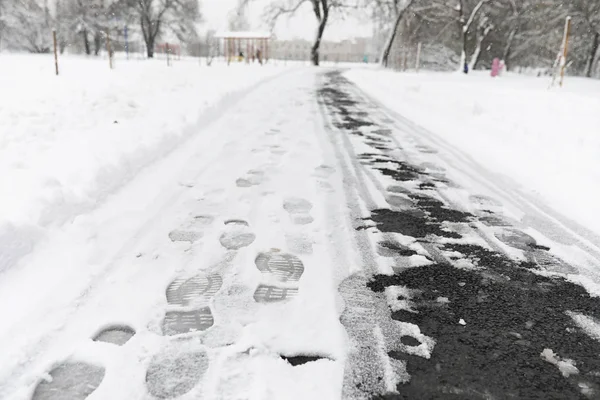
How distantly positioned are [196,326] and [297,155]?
3338 millimetres

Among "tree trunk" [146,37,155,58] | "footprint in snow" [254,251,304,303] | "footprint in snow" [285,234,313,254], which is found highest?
"tree trunk" [146,37,155,58]

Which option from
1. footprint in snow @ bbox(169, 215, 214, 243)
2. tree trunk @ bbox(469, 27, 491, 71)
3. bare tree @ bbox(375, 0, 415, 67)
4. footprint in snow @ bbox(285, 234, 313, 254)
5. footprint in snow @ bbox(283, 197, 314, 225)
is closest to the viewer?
footprint in snow @ bbox(285, 234, 313, 254)

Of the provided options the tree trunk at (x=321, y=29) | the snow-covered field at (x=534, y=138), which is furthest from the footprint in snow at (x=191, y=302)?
the tree trunk at (x=321, y=29)

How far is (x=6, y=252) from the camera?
238 cm

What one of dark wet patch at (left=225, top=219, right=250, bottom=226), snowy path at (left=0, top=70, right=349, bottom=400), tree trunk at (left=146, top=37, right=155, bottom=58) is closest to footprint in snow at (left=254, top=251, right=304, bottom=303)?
snowy path at (left=0, top=70, right=349, bottom=400)

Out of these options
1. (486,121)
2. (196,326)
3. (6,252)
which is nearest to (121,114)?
(6,252)

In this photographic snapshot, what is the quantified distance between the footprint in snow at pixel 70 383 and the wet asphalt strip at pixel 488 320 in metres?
0.99

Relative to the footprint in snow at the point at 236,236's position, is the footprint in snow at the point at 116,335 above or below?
below

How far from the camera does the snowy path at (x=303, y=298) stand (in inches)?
63.4

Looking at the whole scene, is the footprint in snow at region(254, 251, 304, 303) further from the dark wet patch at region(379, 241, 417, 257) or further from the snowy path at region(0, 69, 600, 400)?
the dark wet patch at region(379, 241, 417, 257)

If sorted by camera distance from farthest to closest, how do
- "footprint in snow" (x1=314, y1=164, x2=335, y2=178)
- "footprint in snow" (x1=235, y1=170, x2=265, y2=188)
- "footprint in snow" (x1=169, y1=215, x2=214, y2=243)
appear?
"footprint in snow" (x1=314, y1=164, x2=335, y2=178)
"footprint in snow" (x1=235, y1=170, x2=265, y2=188)
"footprint in snow" (x1=169, y1=215, x2=214, y2=243)

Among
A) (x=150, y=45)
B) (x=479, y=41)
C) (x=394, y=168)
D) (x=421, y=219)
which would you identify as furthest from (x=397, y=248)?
(x=150, y=45)

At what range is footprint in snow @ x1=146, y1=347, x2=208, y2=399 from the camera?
1539 millimetres

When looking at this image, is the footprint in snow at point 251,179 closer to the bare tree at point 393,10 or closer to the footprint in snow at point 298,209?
the footprint in snow at point 298,209
